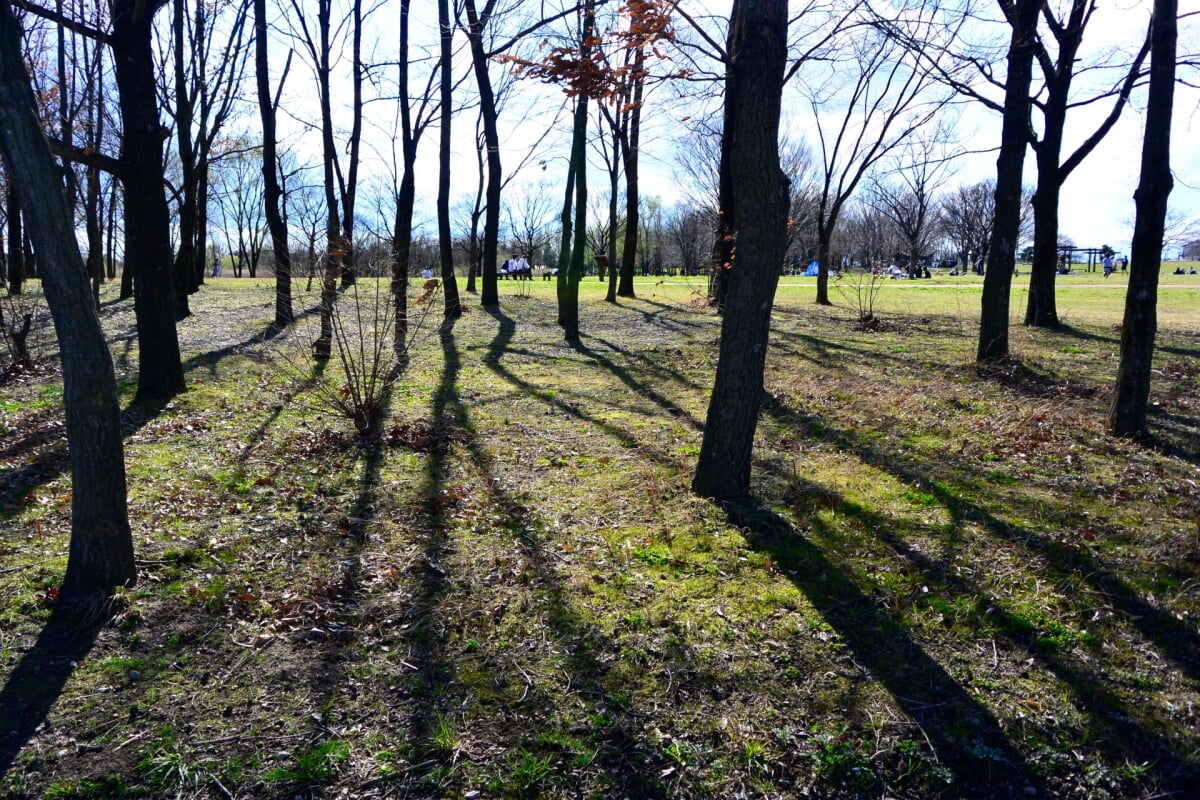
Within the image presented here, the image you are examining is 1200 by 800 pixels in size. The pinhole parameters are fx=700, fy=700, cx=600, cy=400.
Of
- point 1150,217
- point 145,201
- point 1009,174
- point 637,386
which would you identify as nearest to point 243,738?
point 145,201

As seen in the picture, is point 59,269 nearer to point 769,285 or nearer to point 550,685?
point 550,685

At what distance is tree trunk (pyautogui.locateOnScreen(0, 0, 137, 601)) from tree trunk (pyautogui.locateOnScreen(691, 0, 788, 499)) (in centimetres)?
395

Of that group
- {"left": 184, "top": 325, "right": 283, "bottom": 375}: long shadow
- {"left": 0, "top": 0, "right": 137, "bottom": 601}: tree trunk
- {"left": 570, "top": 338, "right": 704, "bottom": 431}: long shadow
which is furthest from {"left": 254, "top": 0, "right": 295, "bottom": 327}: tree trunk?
{"left": 0, "top": 0, "right": 137, "bottom": 601}: tree trunk

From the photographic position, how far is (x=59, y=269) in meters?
3.48

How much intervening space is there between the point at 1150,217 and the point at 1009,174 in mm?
3796

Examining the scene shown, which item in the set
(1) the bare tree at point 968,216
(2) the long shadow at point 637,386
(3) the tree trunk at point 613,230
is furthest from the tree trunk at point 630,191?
(1) the bare tree at point 968,216

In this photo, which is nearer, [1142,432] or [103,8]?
[1142,432]

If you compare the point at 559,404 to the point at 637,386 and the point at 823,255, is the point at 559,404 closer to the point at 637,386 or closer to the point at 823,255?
the point at 637,386

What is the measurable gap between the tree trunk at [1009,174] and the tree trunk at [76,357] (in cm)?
998

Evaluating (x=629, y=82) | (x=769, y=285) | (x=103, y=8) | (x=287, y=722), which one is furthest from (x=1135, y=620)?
(x=103, y=8)

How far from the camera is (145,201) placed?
7.50 m

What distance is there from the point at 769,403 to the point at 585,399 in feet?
7.71

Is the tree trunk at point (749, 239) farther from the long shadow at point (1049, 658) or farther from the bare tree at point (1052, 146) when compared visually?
the bare tree at point (1052, 146)

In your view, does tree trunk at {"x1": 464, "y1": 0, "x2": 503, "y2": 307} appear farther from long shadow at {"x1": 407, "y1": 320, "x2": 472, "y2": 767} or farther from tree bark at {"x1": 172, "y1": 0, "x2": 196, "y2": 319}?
long shadow at {"x1": 407, "y1": 320, "x2": 472, "y2": 767}
